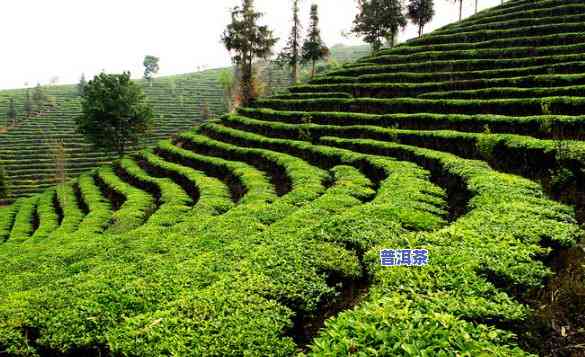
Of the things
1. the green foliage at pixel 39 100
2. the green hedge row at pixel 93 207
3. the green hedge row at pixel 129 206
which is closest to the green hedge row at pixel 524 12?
the green hedge row at pixel 129 206

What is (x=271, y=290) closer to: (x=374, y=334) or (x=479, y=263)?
(x=374, y=334)

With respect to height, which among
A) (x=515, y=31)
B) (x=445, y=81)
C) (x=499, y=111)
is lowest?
(x=499, y=111)

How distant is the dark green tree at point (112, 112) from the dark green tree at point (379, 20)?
27858 millimetres

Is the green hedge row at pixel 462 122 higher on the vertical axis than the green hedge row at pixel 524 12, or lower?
lower

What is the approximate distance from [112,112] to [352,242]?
39.3 meters

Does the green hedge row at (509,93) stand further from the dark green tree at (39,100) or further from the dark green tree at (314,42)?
the dark green tree at (39,100)

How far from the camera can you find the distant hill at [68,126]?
63.2 meters

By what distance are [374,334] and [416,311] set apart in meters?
0.58

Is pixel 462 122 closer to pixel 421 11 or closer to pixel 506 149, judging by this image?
pixel 506 149

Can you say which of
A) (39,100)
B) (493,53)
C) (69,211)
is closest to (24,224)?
(69,211)

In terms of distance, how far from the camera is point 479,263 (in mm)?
6160

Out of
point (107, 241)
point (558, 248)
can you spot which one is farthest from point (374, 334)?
point (107, 241)

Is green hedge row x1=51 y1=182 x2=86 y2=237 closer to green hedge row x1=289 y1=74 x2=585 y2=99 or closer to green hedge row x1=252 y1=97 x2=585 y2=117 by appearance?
green hedge row x1=252 y1=97 x2=585 y2=117

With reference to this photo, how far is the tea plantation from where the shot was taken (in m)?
5.16
